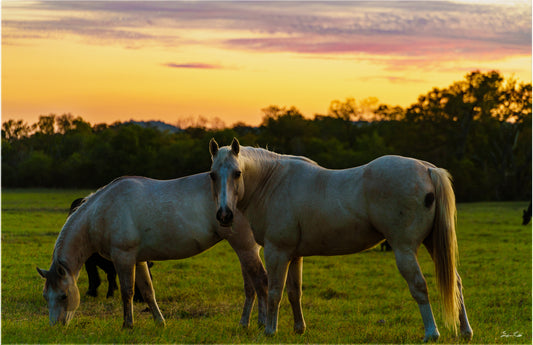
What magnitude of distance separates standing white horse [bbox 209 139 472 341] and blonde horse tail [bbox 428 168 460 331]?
0.4 inches

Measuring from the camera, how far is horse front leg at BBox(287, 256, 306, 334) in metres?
7.36

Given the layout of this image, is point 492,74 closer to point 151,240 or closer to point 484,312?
point 484,312

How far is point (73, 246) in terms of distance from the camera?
8.21m

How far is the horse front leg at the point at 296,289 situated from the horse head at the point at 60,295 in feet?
Answer: 9.61

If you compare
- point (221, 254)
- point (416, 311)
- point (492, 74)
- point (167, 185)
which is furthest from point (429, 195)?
point (492, 74)

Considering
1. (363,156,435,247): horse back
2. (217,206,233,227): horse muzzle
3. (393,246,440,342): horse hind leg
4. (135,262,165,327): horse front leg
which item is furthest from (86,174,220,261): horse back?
(393,246,440,342): horse hind leg

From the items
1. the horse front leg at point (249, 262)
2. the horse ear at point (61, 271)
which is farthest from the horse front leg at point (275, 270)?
the horse ear at point (61, 271)

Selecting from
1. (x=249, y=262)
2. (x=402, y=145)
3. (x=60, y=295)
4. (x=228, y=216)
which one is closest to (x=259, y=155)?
(x=228, y=216)

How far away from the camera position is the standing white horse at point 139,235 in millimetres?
8008

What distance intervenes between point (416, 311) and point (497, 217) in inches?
968

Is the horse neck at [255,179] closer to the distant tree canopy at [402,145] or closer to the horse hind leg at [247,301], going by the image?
the horse hind leg at [247,301]

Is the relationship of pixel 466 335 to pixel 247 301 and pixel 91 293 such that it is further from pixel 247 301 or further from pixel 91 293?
pixel 91 293

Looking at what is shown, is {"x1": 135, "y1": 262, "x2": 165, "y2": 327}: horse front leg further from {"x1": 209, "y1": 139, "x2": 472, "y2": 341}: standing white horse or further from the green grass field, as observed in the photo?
{"x1": 209, "y1": 139, "x2": 472, "y2": 341}: standing white horse

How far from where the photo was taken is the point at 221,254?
1847cm
